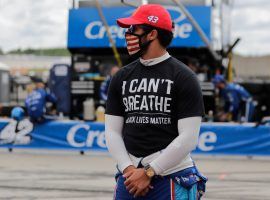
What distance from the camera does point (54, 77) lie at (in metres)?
18.7

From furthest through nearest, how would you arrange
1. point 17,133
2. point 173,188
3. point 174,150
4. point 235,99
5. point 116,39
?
point 116,39
point 235,99
point 17,133
point 173,188
point 174,150

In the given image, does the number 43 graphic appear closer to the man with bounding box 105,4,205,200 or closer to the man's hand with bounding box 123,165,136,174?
the man with bounding box 105,4,205,200

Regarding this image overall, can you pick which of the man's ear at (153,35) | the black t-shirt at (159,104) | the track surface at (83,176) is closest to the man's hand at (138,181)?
the black t-shirt at (159,104)

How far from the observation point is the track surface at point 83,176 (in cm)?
862

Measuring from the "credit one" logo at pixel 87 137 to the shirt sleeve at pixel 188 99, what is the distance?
33.5 feet

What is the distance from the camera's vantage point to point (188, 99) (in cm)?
340

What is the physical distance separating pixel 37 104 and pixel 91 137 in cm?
141

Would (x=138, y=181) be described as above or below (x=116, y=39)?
below

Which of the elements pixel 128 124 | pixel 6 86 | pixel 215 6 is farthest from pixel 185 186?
pixel 6 86

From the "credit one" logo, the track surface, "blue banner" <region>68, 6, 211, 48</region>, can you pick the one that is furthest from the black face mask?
"blue banner" <region>68, 6, 211, 48</region>

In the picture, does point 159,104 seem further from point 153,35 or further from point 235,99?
point 235,99

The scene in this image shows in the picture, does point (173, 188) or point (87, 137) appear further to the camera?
point (87, 137)

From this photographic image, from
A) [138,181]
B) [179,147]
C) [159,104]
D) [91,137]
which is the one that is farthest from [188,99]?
[91,137]

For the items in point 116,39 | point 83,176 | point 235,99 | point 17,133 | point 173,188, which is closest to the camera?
point 173,188
